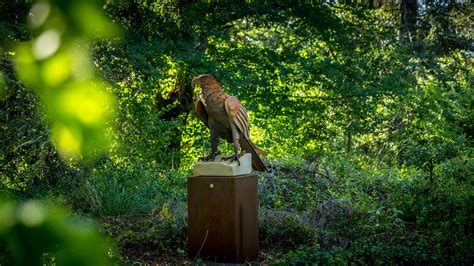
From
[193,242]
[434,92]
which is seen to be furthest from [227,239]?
[434,92]

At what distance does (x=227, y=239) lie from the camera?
5441 mm

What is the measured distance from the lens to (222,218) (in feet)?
17.9

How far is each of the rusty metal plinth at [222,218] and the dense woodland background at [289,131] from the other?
0.25 m

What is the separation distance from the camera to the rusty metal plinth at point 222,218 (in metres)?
5.38

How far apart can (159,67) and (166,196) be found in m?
2.32

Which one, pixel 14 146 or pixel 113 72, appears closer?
pixel 14 146

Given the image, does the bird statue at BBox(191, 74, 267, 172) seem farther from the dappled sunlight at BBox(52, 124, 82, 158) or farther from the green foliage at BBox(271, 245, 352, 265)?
the dappled sunlight at BBox(52, 124, 82, 158)

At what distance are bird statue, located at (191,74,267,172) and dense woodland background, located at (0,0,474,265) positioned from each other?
0.89 m

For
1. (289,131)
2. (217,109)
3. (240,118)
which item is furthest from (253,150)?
(289,131)

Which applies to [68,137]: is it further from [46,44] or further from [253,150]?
[253,150]

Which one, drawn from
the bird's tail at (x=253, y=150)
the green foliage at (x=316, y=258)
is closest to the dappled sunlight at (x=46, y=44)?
the green foliage at (x=316, y=258)

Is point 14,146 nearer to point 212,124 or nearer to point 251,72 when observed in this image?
point 212,124

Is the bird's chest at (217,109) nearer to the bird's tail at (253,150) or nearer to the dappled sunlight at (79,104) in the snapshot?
the bird's tail at (253,150)

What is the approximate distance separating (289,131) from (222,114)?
6.91 m
